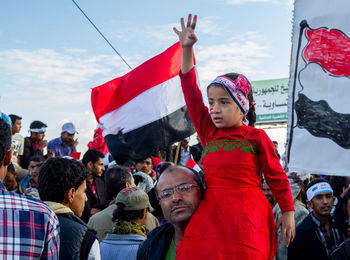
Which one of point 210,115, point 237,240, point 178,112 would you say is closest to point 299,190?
point 178,112

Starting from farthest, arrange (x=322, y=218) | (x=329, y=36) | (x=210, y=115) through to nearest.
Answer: (x=322, y=218) → (x=329, y=36) → (x=210, y=115)

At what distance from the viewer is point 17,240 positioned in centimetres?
170

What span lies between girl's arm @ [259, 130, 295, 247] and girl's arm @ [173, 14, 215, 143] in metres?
0.40

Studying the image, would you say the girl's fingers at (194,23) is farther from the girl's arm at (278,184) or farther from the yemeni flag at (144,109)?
the yemeni flag at (144,109)

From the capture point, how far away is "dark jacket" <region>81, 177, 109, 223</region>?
18.5 feet

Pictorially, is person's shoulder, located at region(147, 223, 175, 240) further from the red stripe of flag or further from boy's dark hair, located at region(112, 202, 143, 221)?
the red stripe of flag

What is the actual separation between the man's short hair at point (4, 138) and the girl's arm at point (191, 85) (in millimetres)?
1183

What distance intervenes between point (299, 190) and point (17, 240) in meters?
4.48

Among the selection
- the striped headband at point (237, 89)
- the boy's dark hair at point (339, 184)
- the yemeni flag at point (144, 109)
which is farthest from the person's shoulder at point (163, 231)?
the boy's dark hair at point (339, 184)

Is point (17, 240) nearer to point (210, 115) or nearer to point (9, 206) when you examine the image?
point (9, 206)

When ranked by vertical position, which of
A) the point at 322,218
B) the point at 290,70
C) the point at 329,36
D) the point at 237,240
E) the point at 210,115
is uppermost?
the point at 329,36

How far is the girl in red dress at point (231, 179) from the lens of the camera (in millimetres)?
2082

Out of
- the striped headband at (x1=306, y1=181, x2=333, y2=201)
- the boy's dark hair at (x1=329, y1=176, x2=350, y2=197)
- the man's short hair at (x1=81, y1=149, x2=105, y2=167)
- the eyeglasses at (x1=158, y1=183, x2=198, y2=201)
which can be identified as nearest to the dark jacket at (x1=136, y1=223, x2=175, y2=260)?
the eyeglasses at (x1=158, y1=183, x2=198, y2=201)

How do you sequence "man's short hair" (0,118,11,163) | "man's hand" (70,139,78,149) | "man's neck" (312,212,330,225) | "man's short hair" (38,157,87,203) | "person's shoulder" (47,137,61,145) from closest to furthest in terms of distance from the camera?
"man's short hair" (0,118,11,163)
"man's short hair" (38,157,87,203)
"man's neck" (312,212,330,225)
"person's shoulder" (47,137,61,145)
"man's hand" (70,139,78,149)
